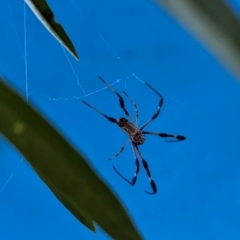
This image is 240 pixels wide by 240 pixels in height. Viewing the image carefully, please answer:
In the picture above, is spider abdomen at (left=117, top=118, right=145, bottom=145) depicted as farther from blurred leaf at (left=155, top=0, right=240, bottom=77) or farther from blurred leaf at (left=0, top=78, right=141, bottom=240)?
blurred leaf at (left=0, top=78, right=141, bottom=240)

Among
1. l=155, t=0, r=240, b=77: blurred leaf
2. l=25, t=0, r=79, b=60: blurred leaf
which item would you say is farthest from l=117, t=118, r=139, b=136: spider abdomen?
l=25, t=0, r=79, b=60: blurred leaf

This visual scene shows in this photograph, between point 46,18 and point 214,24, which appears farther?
point 214,24

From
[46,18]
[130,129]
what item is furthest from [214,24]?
[46,18]

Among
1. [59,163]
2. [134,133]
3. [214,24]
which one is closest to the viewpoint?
[59,163]

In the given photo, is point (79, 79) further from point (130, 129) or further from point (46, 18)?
point (46, 18)

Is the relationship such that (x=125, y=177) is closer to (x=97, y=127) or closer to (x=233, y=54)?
(x=97, y=127)

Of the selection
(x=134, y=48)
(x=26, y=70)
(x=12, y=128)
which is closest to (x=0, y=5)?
(x=26, y=70)
